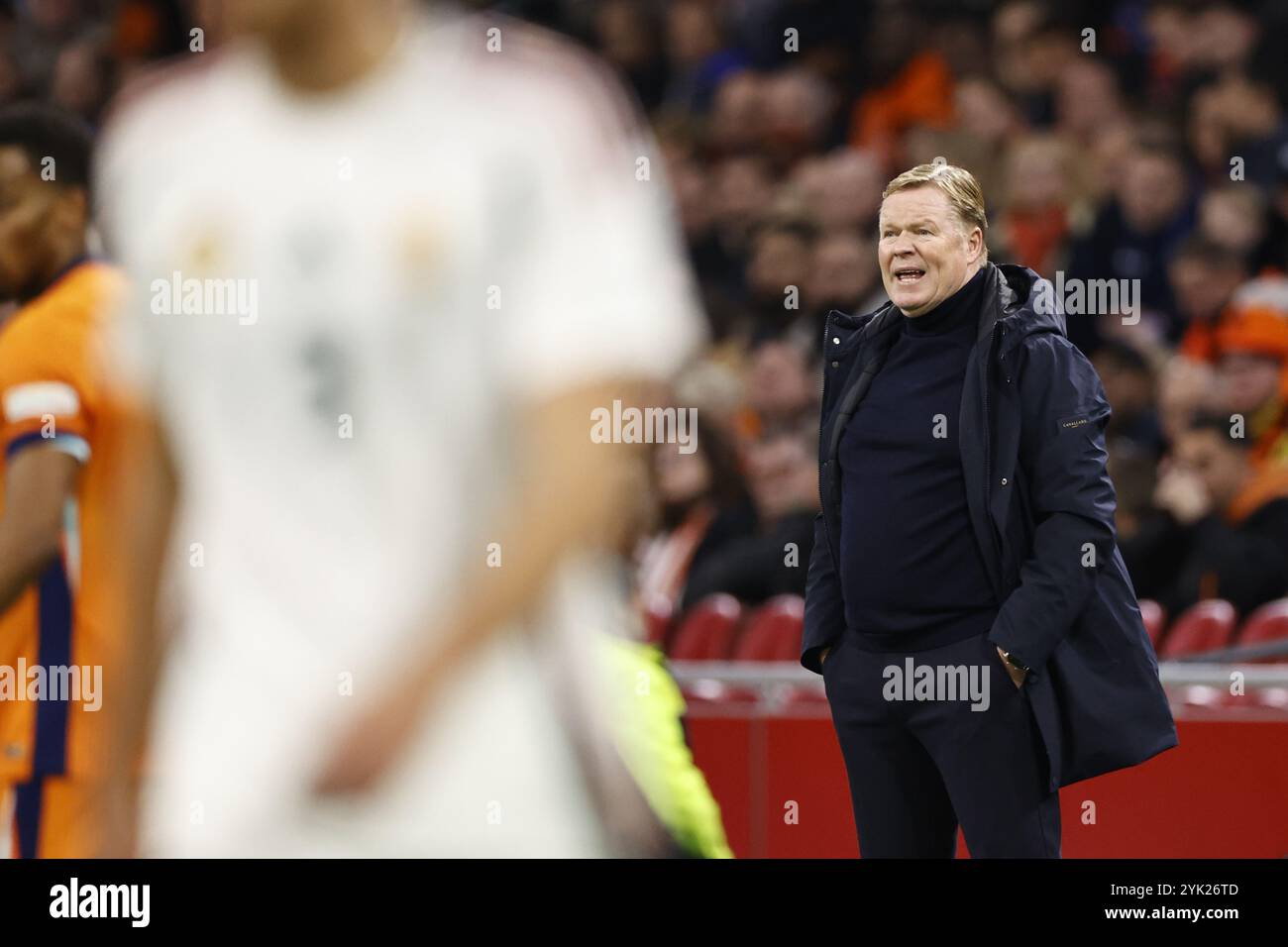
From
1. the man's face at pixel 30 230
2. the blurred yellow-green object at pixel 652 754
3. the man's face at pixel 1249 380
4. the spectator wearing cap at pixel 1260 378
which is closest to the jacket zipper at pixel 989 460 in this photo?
the man's face at pixel 30 230

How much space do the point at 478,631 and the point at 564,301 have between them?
0.18 meters

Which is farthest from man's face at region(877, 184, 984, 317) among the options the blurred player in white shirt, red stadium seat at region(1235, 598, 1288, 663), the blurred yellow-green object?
red stadium seat at region(1235, 598, 1288, 663)

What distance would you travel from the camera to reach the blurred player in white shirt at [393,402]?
1021mm

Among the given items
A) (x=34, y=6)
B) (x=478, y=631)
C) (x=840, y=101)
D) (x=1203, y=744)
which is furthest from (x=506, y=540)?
(x=34, y=6)

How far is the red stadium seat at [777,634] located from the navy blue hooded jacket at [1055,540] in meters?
2.41

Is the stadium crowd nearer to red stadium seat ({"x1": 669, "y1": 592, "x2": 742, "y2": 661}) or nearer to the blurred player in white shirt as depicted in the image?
red stadium seat ({"x1": 669, "y1": 592, "x2": 742, "y2": 661})

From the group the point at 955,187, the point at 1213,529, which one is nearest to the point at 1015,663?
the point at 955,187

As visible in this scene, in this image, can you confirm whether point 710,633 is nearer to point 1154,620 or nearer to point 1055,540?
point 1154,620

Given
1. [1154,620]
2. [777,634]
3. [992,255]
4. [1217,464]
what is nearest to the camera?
[1154,620]

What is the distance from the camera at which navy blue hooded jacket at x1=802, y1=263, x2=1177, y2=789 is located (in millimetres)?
2859

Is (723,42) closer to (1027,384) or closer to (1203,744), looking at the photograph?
(1203,744)

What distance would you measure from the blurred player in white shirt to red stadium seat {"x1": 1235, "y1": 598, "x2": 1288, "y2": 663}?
3920 millimetres

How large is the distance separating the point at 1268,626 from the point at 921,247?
2246 millimetres

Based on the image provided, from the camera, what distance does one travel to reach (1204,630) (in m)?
4.87
